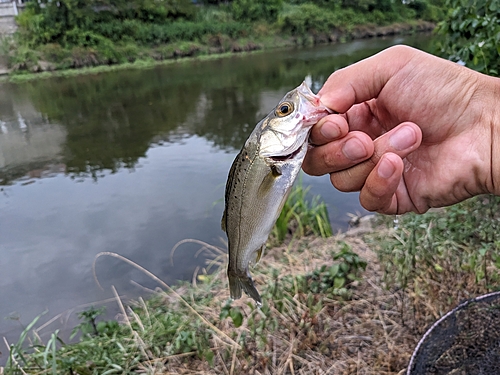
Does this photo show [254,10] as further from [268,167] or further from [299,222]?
[268,167]

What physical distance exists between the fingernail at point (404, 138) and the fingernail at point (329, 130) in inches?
10.9

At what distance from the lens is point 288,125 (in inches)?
73.9

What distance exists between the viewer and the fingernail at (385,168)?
1921mm

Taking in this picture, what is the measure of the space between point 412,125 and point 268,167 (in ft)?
2.44

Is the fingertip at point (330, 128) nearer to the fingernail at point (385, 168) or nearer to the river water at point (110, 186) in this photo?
the fingernail at point (385, 168)

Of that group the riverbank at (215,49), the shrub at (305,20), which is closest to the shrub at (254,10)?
the shrub at (305,20)

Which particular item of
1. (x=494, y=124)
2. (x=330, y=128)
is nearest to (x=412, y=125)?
(x=330, y=128)

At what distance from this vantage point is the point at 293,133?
189 cm

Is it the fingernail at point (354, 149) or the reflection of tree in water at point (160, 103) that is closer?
the fingernail at point (354, 149)

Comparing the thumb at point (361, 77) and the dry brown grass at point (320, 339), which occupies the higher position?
the thumb at point (361, 77)

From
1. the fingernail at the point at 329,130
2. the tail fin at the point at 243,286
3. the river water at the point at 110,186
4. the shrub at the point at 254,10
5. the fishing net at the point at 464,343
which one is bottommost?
the river water at the point at 110,186

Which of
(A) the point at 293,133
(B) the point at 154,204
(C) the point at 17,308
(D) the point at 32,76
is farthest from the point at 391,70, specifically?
(D) the point at 32,76

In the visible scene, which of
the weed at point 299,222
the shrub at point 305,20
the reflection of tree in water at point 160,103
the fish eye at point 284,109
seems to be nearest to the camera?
the fish eye at point 284,109

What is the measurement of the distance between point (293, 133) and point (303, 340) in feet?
6.54
